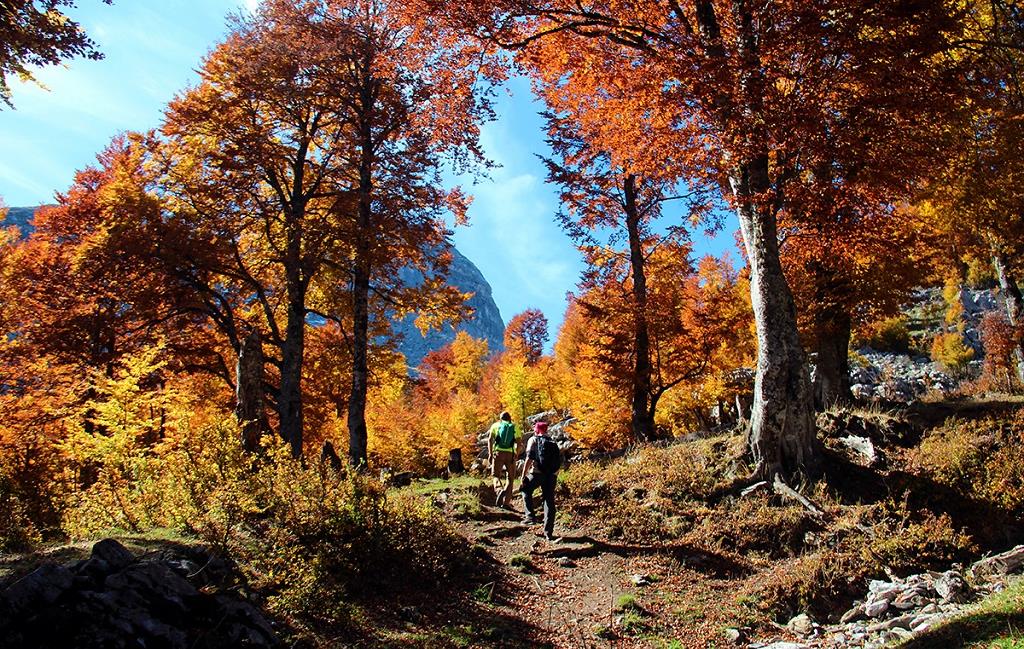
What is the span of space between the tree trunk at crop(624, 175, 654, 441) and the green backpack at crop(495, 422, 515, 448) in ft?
15.7

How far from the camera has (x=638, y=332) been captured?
1568 cm

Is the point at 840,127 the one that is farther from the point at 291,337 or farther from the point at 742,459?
the point at 291,337

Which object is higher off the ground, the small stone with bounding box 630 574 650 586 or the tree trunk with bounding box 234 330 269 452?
the tree trunk with bounding box 234 330 269 452

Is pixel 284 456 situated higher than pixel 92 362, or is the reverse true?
pixel 92 362

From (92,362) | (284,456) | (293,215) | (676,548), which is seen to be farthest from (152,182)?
(676,548)

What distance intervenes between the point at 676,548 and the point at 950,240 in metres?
11.6

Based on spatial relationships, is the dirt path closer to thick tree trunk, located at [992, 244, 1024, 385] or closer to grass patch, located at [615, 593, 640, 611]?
grass patch, located at [615, 593, 640, 611]

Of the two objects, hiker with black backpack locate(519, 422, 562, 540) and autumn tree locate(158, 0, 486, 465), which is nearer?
hiker with black backpack locate(519, 422, 562, 540)

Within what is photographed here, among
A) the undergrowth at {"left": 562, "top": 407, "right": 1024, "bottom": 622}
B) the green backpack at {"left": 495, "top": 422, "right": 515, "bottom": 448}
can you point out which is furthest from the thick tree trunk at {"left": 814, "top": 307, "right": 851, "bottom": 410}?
the green backpack at {"left": 495, "top": 422, "right": 515, "bottom": 448}

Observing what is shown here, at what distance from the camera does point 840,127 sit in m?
8.12

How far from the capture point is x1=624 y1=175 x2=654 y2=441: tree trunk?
50.8 feet

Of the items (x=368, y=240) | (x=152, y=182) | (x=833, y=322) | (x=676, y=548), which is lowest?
(x=676, y=548)

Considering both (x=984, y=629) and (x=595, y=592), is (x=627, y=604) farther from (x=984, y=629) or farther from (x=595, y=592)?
(x=984, y=629)

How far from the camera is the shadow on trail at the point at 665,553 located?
25.1 ft
